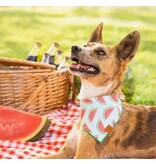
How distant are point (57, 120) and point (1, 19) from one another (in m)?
1.55

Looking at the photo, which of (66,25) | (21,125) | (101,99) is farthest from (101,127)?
(66,25)

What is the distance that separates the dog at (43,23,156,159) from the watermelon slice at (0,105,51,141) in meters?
0.38

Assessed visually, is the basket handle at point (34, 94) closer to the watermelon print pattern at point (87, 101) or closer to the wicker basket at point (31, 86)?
the wicker basket at point (31, 86)

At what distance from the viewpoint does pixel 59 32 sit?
404cm

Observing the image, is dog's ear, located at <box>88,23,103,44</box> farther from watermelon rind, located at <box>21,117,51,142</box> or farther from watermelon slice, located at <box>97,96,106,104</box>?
watermelon rind, located at <box>21,117,51,142</box>

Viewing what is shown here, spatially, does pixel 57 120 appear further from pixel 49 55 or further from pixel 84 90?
pixel 84 90

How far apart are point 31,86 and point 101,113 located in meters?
0.77

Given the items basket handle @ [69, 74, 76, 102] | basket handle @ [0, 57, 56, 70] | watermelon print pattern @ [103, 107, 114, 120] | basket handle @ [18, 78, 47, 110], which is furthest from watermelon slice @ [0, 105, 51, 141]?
watermelon print pattern @ [103, 107, 114, 120]

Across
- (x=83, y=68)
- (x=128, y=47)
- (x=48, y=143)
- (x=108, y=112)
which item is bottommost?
(x=48, y=143)

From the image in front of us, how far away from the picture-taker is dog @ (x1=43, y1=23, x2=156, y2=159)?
206cm

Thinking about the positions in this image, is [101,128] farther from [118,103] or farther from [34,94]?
[34,94]

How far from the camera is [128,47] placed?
2.07 m
